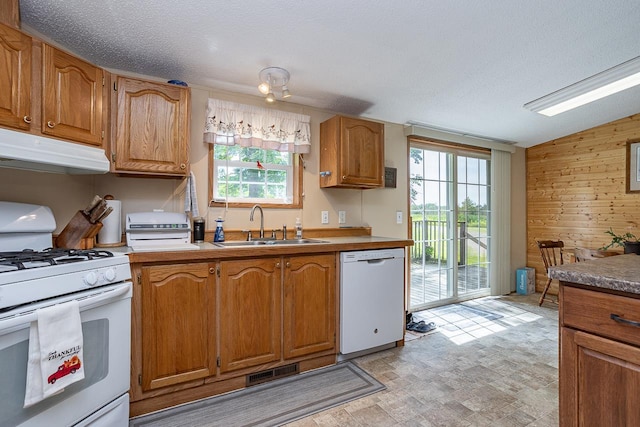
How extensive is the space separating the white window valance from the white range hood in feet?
2.79

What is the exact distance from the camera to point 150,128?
6.79ft

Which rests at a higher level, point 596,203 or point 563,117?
point 563,117

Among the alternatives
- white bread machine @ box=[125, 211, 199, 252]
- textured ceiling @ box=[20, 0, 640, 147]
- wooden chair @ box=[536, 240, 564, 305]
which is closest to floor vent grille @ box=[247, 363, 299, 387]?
white bread machine @ box=[125, 211, 199, 252]

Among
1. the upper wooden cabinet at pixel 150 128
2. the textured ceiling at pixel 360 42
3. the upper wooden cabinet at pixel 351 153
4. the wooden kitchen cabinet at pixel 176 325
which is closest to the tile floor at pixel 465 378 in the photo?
the wooden kitchen cabinet at pixel 176 325

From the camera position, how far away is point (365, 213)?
3.38m

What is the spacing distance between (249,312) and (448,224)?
3.02 metres

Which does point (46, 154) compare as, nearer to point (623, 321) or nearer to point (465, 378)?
point (623, 321)

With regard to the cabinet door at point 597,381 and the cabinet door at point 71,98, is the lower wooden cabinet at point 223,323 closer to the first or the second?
the cabinet door at point 71,98

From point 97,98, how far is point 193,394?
1.92 m

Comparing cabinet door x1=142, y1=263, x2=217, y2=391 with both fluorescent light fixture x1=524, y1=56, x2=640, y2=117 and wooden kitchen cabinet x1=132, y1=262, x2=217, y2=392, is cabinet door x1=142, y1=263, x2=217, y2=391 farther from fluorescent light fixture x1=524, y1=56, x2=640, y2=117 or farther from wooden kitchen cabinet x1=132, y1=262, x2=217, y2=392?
fluorescent light fixture x1=524, y1=56, x2=640, y2=117

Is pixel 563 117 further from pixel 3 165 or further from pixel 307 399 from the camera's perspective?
pixel 3 165

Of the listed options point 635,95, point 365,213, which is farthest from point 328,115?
point 635,95

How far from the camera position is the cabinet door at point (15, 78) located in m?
1.45

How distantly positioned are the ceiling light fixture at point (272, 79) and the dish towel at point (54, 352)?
1745 millimetres
